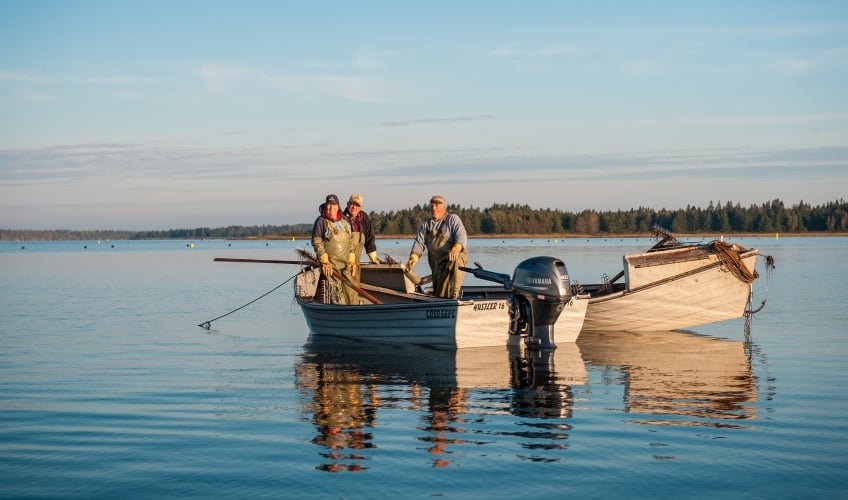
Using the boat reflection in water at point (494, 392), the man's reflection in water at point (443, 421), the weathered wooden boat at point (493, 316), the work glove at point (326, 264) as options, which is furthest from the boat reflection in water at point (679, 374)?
the work glove at point (326, 264)

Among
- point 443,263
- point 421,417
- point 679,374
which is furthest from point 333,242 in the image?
point 421,417

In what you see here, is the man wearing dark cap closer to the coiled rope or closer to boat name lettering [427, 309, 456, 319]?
boat name lettering [427, 309, 456, 319]

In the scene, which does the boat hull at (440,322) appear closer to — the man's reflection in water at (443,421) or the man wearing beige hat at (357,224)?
the man wearing beige hat at (357,224)

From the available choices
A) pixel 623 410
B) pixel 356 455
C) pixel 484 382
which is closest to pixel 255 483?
pixel 356 455

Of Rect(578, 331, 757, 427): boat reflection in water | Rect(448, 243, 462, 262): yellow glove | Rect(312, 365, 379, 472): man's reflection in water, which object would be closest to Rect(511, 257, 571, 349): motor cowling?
Rect(578, 331, 757, 427): boat reflection in water

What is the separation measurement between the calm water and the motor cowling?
40 cm

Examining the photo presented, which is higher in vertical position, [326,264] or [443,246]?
[443,246]

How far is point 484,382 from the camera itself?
12.4m

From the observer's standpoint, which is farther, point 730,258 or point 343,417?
point 730,258

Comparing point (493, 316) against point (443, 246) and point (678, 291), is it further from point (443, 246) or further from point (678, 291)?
point (678, 291)

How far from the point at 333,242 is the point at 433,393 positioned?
5.97 metres

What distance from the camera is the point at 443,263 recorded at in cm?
1644

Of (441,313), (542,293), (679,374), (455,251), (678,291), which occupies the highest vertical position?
(455,251)

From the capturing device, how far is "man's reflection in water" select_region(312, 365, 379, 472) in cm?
831
